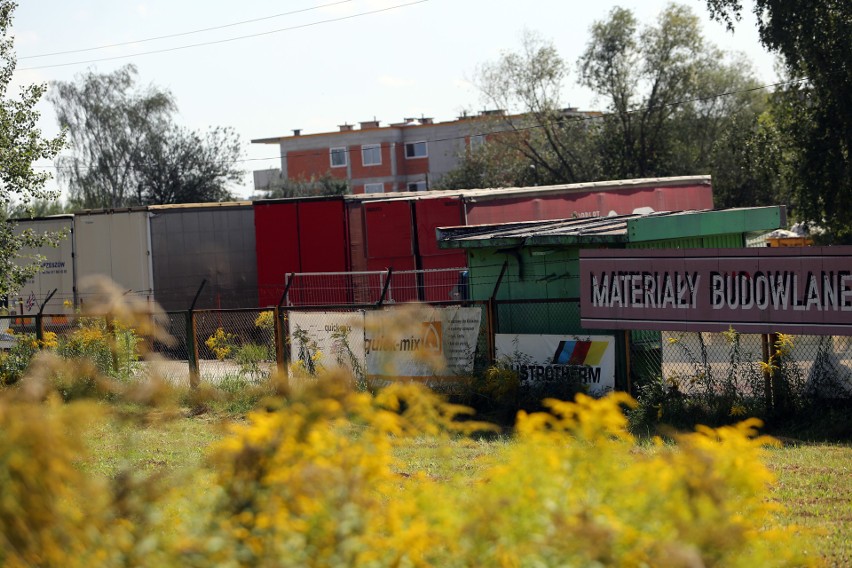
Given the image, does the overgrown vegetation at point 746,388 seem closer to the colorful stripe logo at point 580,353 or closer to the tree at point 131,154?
the colorful stripe logo at point 580,353

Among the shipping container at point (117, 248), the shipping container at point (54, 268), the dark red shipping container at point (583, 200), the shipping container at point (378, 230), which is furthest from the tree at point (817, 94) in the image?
the shipping container at point (54, 268)

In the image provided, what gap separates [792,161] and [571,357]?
18.7 m

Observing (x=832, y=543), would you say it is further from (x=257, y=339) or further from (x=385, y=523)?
(x=257, y=339)

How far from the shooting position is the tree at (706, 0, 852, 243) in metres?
26.6

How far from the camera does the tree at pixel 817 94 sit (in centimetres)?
2656

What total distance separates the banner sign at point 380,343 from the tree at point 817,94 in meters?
16.5

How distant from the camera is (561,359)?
1435 centimetres

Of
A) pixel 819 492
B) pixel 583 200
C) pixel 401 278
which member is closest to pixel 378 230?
pixel 401 278

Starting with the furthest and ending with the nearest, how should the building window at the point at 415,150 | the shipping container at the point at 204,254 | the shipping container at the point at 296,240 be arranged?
the building window at the point at 415,150, the shipping container at the point at 204,254, the shipping container at the point at 296,240

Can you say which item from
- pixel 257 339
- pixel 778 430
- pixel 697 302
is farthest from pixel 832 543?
pixel 257 339

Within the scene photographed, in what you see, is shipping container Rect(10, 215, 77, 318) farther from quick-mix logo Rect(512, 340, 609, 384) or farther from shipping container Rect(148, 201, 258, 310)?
quick-mix logo Rect(512, 340, 609, 384)

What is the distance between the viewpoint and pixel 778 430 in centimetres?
1216

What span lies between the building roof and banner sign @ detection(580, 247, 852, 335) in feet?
1.89

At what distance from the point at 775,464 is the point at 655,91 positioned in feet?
143
